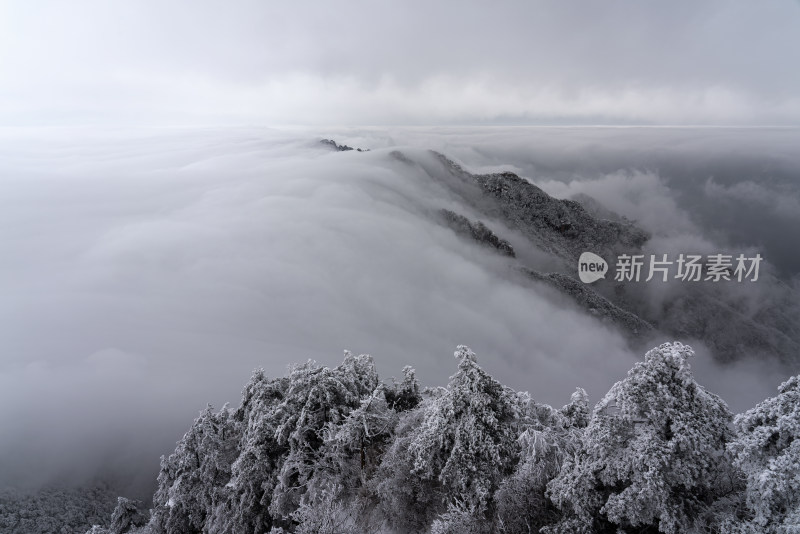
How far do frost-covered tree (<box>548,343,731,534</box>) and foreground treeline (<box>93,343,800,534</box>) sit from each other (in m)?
0.04

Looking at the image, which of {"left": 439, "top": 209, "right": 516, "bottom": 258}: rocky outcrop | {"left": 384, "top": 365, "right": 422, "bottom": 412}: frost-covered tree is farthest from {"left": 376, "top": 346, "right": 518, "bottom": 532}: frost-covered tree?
{"left": 439, "top": 209, "right": 516, "bottom": 258}: rocky outcrop

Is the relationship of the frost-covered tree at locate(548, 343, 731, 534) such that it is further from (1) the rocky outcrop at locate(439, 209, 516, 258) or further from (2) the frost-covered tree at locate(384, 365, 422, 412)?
(1) the rocky outcrop at locate(439, 209, 516, 258)

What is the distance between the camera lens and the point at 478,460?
12273 millimetres

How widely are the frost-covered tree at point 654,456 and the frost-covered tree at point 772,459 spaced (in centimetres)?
95

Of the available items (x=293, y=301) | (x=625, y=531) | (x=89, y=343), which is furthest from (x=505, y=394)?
(x=89, y=343)

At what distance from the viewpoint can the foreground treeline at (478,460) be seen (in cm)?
896

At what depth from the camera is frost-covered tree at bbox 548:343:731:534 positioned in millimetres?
9070

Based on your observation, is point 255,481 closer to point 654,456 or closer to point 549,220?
point 654,456

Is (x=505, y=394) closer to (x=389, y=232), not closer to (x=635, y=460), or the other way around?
(x=635, y=460)

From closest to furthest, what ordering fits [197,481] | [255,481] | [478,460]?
[478,460] → [255,481] → [197,481]

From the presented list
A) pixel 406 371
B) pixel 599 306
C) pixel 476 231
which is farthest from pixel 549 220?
pixel 406 371

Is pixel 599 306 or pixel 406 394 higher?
pixel 406 394

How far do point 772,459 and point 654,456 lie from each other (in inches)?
83.3

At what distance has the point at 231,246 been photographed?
422 ft
